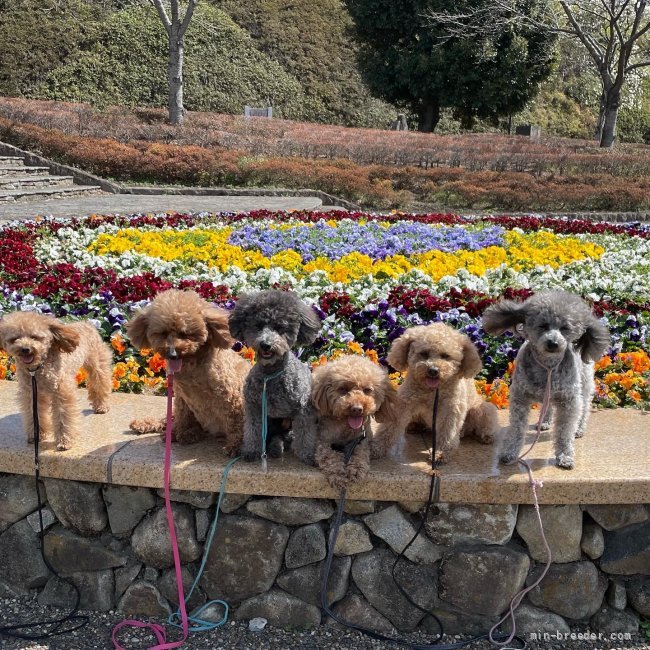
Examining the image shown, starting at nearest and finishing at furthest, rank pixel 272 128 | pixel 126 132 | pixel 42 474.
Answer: pixel 42 474, pixel 126 132, pixel 272 128

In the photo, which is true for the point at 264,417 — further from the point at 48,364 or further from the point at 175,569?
the point at 48,364

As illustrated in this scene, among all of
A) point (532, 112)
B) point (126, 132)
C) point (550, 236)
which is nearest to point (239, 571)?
point (550, 236)

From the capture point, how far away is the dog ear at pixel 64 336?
2.93 metres

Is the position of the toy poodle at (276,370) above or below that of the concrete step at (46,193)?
above

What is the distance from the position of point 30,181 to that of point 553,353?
1613 cm

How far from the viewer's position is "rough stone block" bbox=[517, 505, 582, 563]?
2910 mm

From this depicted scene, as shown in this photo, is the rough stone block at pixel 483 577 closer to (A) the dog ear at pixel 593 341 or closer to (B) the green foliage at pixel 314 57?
(A) the dog ear at pixel 593 341

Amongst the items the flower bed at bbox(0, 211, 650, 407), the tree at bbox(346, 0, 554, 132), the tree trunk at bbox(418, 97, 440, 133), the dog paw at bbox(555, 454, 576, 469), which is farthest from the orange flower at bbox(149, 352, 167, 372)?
the tree trunk at bbox(418, 97, 440, 133)

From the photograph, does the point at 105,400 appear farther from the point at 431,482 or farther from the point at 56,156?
the point at 56,156

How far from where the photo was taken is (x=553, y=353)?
2758 millimetres

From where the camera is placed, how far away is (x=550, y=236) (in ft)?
28.9

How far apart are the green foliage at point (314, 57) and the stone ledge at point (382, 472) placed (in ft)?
121

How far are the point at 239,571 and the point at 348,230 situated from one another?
20.2ft

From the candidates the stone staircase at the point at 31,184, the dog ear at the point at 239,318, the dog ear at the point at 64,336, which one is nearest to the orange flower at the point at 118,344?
the dog ear at the point at 64,336
